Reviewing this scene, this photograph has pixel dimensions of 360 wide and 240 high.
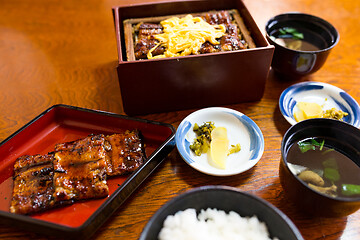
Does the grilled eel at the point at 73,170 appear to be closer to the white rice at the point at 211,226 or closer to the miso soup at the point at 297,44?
the white rice at the point at 211,226

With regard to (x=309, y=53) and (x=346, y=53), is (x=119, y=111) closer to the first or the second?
(x=309, y=53)

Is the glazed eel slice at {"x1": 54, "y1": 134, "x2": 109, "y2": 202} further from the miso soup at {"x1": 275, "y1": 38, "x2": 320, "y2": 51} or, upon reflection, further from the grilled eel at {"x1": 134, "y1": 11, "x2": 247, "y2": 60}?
the miso soup at {"x1": 275, "y1": 38, "x2": 320, "y2": 51}

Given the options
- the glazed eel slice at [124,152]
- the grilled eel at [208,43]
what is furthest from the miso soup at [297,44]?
the glazed eel slice at [124,152]

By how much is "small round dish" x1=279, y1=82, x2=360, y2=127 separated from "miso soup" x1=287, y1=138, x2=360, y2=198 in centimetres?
28

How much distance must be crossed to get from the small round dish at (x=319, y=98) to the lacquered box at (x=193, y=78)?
158 millimetres

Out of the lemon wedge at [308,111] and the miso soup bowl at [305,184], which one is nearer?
the miso soup bowl at [305,184]

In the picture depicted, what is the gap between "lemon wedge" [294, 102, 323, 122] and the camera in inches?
62.6

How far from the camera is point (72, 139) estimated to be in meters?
1.56

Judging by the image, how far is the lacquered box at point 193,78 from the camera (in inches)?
59.1

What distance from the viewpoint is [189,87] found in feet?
5.31

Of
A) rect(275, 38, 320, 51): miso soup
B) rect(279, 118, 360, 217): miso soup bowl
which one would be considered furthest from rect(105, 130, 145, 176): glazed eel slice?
rect(275, 38, 320, 51): miso soup

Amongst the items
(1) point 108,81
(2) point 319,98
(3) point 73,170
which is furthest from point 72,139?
(2) point 319,98

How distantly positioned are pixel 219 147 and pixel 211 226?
0.45 m

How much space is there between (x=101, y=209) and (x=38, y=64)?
1.28 metres
